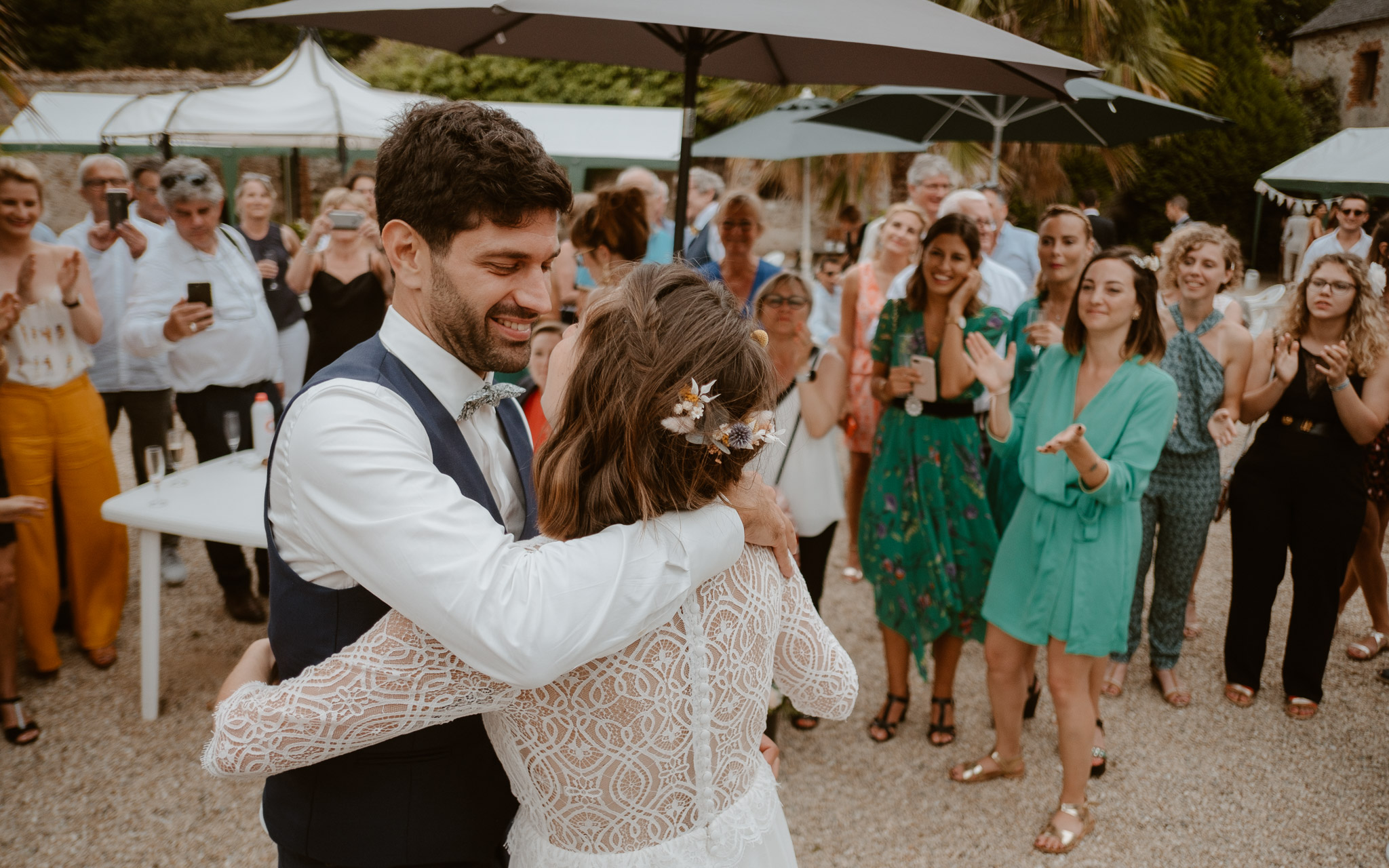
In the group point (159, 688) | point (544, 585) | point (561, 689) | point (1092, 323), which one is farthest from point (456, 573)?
point (159, 688)

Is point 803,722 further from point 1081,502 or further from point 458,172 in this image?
point 458,172

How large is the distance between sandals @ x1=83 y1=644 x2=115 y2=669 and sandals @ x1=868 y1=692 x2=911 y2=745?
129 inches

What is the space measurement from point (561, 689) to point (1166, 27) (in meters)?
20.3

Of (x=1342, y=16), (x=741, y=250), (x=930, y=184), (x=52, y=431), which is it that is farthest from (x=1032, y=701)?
(x=1342, y=16)

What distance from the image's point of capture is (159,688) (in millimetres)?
3641

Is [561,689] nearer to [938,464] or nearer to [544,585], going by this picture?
[544,585]

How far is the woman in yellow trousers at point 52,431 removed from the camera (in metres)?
3.54

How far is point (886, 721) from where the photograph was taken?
11.7 feet

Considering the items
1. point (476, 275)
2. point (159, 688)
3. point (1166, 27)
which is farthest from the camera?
point (1166, 27)

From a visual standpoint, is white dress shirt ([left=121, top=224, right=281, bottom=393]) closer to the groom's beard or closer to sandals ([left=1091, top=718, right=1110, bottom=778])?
the groom's beard

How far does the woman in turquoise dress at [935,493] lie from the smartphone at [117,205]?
3.84m

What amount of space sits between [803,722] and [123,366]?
3901 millimetres

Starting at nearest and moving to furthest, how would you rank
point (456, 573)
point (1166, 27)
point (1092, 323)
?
point (456, 573) → point (1092, 323) → point (1166, 27)

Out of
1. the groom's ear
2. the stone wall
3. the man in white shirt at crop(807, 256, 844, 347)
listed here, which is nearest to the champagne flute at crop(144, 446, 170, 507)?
the groom's ear
